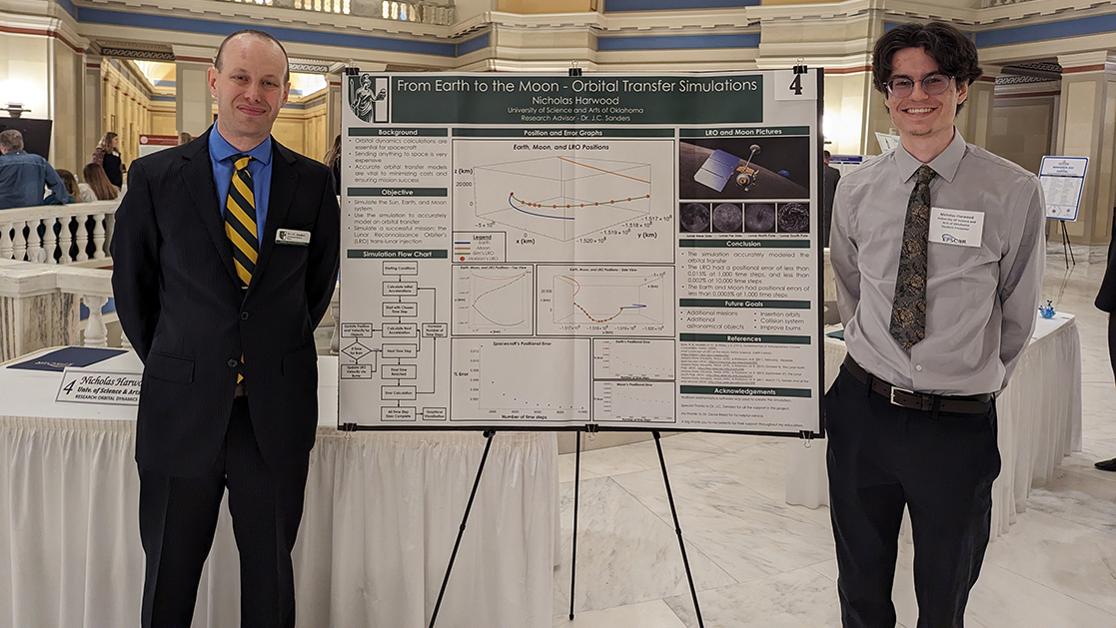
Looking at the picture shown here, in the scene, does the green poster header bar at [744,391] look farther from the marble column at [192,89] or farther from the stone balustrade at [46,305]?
the marble column at [192,89]

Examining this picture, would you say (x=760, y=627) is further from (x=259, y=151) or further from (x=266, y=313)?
(x=259, y=151)

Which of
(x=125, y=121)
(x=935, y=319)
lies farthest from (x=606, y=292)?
(x=125, y=121)

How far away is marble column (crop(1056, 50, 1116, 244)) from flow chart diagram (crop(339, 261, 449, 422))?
14724 millimetres

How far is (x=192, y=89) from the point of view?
46.4ft

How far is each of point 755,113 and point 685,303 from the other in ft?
1.66

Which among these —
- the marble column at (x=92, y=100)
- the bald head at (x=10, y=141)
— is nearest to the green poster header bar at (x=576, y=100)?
the bald head at (x=10, y=141)

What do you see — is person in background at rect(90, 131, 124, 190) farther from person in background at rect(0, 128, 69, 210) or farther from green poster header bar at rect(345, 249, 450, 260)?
green poster header bar at rect(345, 249, 450, 260)

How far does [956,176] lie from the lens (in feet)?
6.11

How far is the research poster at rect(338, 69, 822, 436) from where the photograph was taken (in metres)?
2.12

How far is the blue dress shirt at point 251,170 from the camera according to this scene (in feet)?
6.44

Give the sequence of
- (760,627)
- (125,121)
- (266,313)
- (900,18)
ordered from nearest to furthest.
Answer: (266,313), (760,627), (900,18), (125,121)

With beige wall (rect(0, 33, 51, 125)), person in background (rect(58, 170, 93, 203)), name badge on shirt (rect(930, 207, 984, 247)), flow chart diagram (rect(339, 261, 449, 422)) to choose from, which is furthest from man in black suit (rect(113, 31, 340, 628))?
beige wall (rect(0, 33, 51, 125))

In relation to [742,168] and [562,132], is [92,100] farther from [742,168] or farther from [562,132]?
[742,168]

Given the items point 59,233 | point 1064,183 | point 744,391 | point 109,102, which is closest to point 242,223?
point 744,391
